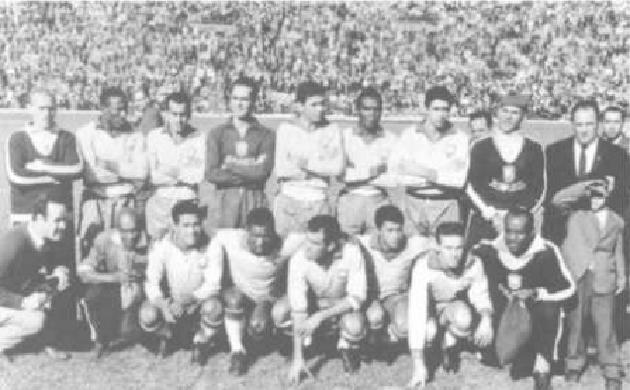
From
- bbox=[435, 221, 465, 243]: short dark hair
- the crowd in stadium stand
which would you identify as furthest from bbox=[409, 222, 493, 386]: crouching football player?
the crowd in stadium stand

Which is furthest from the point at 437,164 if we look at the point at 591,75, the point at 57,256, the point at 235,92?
the point at 591,75

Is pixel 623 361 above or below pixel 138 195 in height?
below

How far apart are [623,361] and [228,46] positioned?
16.4 meters

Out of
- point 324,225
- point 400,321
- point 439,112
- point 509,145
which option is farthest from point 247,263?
point 509,145

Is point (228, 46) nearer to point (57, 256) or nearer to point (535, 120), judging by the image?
point (535, 120)

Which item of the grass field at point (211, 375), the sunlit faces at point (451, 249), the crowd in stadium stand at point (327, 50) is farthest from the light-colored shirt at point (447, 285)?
the crowd in stadium stand at point (327, 50)

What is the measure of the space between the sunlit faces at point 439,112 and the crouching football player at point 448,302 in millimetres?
929

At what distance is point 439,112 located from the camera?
218 inches

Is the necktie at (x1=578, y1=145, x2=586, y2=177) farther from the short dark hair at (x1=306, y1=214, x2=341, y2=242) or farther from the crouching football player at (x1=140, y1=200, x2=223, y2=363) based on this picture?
the crouching football player at (x1=140, y1=200, x2=223, y2=363)

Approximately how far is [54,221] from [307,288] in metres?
1.73

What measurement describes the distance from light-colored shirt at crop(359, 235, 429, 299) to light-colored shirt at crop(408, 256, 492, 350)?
0.20 metres

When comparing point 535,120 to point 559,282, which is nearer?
point 559,282

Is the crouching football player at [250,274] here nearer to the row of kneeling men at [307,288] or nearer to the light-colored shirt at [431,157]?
the row of kneeling men at [307,288]

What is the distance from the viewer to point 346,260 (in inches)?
204
